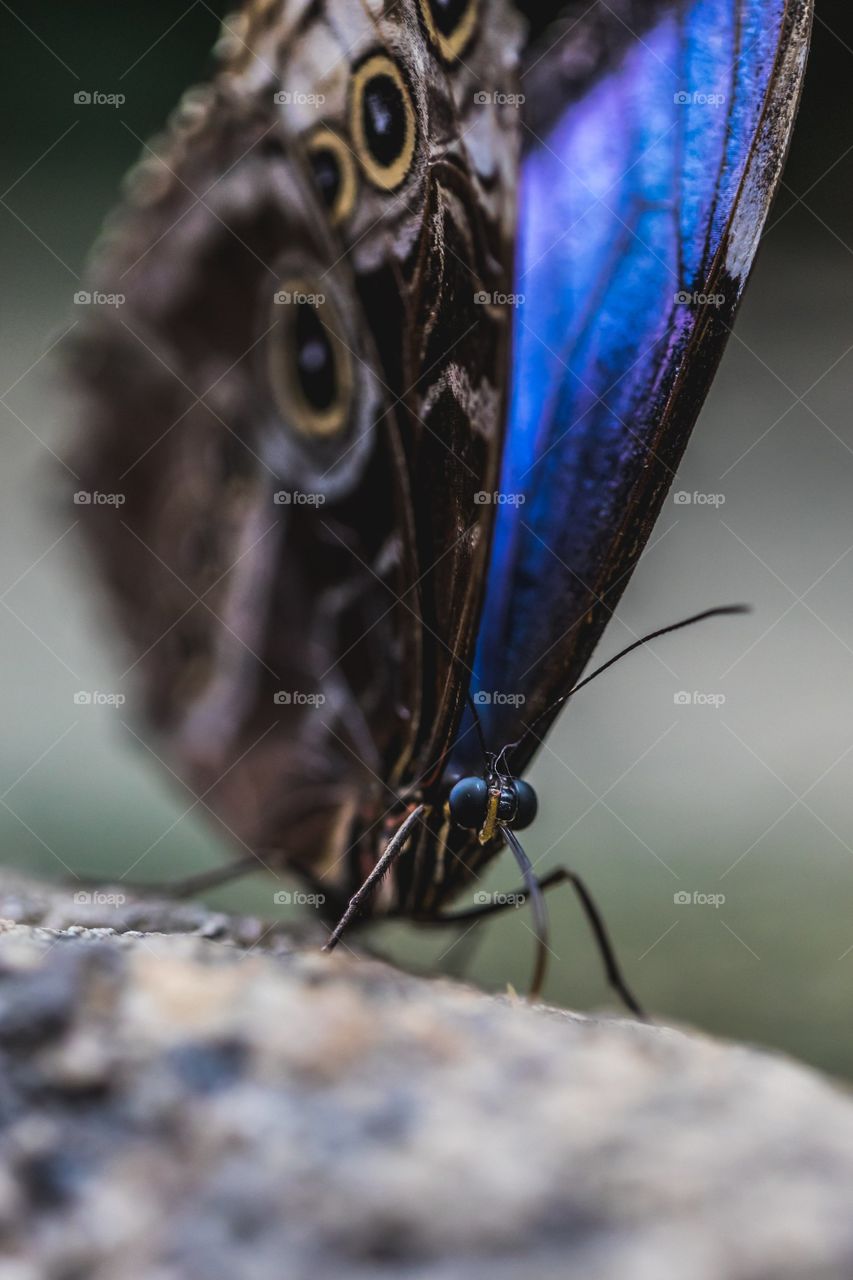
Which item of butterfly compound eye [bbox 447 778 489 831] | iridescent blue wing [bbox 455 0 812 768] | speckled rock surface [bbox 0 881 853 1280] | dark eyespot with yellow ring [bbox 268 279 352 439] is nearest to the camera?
speckled rock surface [bbox 0 881 853 1280]

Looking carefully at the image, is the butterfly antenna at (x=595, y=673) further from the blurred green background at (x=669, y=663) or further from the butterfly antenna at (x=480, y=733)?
the blurred green background at (x=669, y=663)

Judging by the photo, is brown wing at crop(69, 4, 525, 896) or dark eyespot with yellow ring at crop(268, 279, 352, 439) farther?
dark eyespot with yellow ring at crop(268, 279, 352, 439)

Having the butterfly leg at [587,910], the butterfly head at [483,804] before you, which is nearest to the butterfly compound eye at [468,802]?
the butterfly head at [483,804]

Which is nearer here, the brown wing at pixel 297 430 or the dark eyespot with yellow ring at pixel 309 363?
the brown wing at pixel 297 430

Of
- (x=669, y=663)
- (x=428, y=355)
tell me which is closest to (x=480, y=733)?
(x=428, y=355)

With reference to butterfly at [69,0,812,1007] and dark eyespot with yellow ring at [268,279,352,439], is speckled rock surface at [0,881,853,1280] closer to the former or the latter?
butterfly at [69,0,812,1007]

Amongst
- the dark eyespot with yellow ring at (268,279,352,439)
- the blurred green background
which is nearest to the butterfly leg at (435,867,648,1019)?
the blurred green background

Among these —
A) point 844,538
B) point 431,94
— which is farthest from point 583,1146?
point 844,538

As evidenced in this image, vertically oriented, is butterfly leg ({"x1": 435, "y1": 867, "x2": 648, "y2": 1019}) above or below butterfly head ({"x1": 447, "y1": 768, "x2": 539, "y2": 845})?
below
